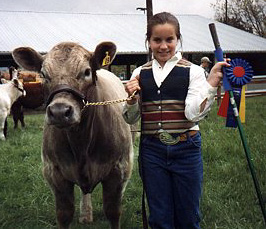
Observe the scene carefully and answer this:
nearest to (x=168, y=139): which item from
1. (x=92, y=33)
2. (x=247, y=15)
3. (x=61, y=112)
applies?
(x=61, y=112)

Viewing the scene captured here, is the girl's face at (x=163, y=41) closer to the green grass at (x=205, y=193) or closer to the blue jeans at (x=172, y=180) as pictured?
the blue jeans at (x=172, y=180)

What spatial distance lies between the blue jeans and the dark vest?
0.10 meters

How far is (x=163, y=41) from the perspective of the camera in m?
2.35

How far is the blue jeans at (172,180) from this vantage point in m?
2.40

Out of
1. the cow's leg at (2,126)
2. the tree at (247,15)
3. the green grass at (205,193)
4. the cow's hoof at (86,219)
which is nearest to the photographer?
the green grass at (205,193)

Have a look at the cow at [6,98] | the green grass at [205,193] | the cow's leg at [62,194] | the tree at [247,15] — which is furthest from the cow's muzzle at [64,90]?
the tree at [247,15]

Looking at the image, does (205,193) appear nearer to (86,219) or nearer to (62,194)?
(86,219)

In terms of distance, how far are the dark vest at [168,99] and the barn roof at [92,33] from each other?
1444cm

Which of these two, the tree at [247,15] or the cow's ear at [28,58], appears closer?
the cow's ear at [28,58]

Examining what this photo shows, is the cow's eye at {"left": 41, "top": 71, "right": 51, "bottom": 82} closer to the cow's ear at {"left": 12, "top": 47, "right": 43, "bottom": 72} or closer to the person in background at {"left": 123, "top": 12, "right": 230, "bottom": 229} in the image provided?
the cow's ear at {"left": 12, "top": 47, "right": 43, "bottom": 72}

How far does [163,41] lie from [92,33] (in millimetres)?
18384

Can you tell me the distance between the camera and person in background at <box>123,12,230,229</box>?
235cm

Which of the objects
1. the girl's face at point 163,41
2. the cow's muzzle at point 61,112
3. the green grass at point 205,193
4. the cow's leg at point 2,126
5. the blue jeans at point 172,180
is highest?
the girl's face at point 163,41

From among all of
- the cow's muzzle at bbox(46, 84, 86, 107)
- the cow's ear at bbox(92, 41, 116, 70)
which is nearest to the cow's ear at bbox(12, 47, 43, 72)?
the cow's ear at bbox(92, 41, 116, 70)
